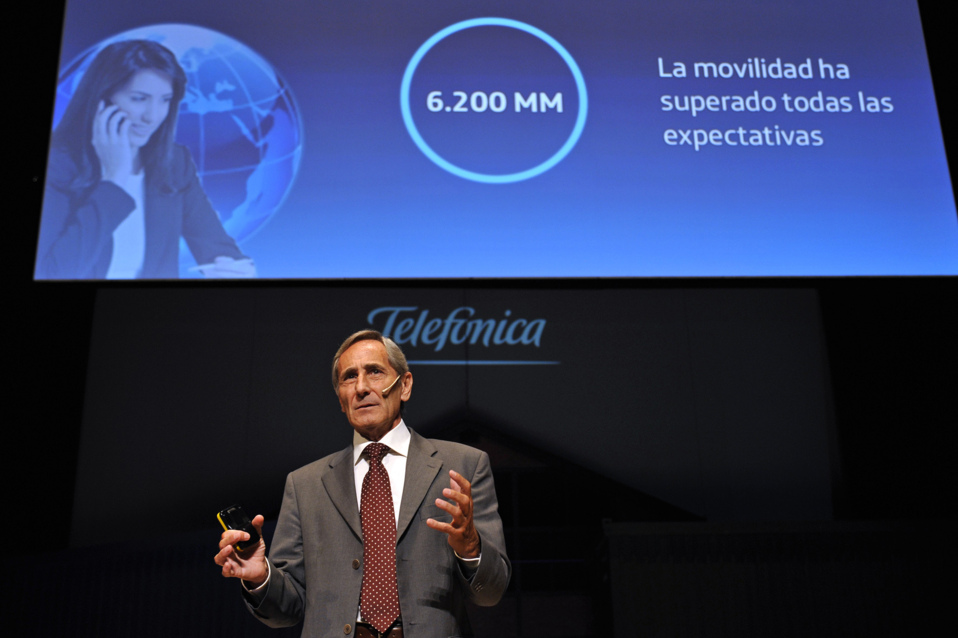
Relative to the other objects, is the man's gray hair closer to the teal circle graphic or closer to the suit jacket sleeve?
the suit jacket sleeve

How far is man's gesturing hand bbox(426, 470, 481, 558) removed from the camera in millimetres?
1262

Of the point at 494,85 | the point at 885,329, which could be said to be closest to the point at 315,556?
the point at 494,85

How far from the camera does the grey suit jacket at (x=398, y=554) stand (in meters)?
1.40

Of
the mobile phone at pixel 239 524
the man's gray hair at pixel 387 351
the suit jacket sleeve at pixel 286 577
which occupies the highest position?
the man's gray hair at pixel 387 351

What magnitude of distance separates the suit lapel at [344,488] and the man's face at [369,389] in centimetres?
8

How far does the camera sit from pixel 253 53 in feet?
10.9

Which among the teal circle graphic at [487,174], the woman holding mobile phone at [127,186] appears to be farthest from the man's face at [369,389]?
the teal circle graphic at [487,174]

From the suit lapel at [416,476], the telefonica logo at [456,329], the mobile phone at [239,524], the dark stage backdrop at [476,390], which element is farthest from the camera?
the telefonica logo at [456,329]

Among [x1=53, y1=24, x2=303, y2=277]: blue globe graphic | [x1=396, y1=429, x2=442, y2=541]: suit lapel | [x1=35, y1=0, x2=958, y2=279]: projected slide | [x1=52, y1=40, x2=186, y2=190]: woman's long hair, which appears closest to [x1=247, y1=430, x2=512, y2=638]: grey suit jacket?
[x1=396, y1=429, x2=442, y2=541]: suit lapel

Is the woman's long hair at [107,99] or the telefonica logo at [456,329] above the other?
the woman's long hair at [107,99]

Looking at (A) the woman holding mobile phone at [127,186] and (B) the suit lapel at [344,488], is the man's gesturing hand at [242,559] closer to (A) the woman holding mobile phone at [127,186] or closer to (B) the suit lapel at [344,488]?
(B) the suit lapel at [344,488]

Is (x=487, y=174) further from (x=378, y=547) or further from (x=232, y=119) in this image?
(x=378, y=547)

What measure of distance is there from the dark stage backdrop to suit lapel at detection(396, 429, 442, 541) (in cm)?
187

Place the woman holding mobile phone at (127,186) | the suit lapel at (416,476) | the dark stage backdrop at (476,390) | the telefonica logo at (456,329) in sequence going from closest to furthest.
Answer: the suit lapel at (416,476) < the woman holding mobile phone at (127,186) < the dark stage backdrop at (476,390) < the telefonica logo at (456,329)
